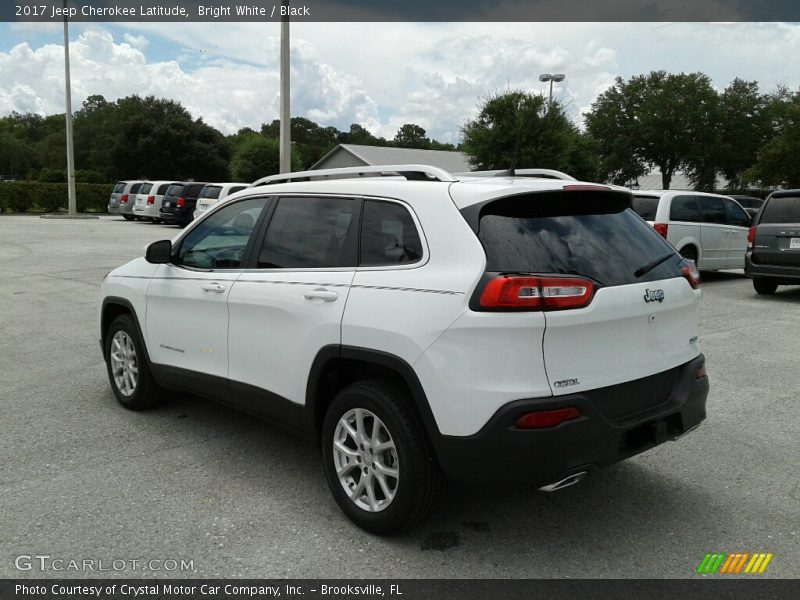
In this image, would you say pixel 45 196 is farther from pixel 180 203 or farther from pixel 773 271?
pixel 773 271

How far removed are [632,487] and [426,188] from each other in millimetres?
2096

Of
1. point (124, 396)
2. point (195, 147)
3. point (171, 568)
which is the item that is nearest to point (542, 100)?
point (124, 396)

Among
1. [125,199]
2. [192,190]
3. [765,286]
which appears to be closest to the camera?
[765,286]

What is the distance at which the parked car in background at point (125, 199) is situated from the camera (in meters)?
32.2

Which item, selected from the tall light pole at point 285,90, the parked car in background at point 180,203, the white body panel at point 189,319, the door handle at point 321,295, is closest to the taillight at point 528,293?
the door handle at point 321,295

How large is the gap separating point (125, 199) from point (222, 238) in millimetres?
30483

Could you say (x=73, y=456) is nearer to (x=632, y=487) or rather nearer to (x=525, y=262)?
(x=525, y=262)

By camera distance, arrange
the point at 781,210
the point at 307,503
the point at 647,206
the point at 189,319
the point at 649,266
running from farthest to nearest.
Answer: the point at 647,206
the point at 781,210
the point at 189,319
the point at 307,503
the point at 649,266

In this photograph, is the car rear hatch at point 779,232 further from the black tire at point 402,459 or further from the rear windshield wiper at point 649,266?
the black tire at point 402,459

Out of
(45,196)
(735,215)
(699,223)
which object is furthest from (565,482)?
(45,196)

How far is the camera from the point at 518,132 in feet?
93.8

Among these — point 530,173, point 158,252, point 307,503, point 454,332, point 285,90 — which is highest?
point 285,90

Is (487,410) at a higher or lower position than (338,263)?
lower

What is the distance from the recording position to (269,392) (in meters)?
3.93
